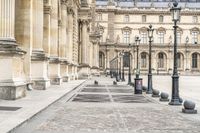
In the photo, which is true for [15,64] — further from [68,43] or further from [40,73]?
[68,43]

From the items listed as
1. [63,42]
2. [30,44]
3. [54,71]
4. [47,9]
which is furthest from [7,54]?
[63,42]

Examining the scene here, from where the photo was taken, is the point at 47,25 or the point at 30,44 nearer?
the point at 30,44

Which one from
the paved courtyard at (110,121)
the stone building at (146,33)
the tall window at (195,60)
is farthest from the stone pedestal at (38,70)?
the tall window at (195,60)

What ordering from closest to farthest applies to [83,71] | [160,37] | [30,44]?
1. [30,44]
2. [83,71]
3. [160,37]

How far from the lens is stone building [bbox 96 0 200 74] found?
484 ft

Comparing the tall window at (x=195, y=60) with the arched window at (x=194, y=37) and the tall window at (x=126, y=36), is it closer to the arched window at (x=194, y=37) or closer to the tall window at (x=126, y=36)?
the arched window at (x=194, y=37)

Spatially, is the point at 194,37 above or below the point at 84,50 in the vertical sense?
above

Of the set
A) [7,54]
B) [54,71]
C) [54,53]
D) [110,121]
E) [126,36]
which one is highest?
[126,36]

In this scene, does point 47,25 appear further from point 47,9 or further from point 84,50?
point 84,50

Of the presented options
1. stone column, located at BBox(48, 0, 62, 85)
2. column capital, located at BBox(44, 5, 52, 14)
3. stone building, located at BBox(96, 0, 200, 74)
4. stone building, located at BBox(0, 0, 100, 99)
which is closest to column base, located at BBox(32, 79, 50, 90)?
stone building, located at BBox(0, 0, 100, 99)

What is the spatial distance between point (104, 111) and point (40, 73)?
42.4ft

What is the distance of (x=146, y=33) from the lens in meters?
152

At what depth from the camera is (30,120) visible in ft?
50.7

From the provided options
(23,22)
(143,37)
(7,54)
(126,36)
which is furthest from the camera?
(126,36)
